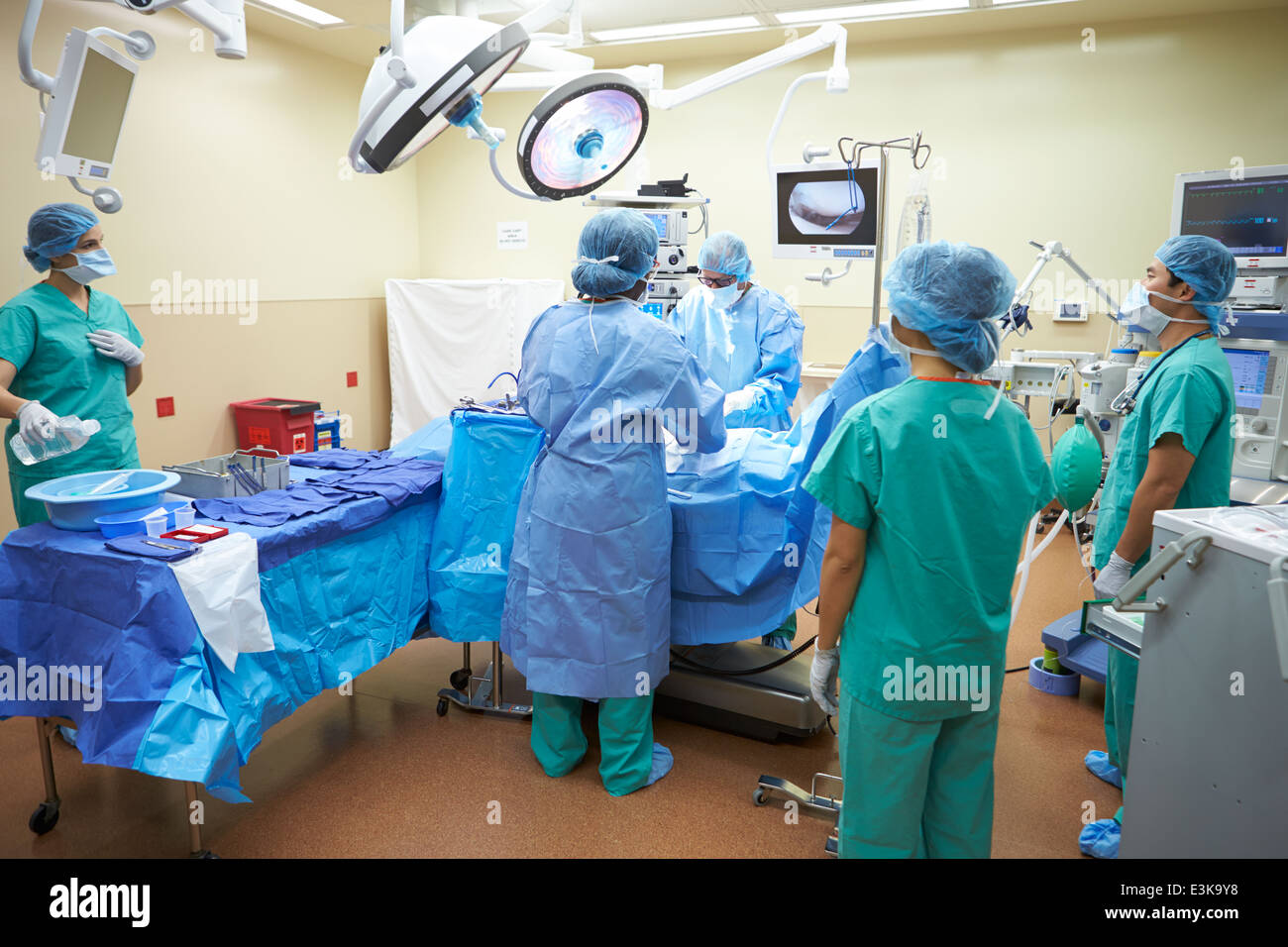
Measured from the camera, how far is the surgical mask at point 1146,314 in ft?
6.96

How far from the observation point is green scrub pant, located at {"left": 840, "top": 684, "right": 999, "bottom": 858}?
1.52m

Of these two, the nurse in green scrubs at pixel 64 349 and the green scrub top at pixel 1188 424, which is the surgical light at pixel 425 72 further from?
the green scrub top at pixel 1188 424

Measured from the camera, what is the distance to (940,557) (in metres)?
1.48

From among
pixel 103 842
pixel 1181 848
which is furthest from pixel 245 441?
pixel 1181 848

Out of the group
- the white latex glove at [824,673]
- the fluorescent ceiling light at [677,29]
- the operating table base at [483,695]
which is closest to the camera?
the white latex glove at [824,673]

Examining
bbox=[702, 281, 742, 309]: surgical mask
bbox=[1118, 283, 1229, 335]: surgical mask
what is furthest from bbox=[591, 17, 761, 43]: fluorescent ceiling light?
bbox=[1118, 283, 1229, 335]: surgical mask

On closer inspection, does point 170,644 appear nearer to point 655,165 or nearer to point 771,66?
point 771,66

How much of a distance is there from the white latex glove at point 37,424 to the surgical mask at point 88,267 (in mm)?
538

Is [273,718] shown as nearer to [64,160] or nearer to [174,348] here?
[64,160]

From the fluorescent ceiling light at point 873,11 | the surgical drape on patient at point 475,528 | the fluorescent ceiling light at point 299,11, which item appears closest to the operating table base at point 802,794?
the surgical drape on patient at point 475,528

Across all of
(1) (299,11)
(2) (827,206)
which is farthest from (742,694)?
(1) (299,11)

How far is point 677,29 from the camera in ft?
15.4

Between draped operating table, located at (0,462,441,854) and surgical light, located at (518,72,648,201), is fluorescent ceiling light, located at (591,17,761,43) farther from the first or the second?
draped operating table, located at (0,462,441,854)
